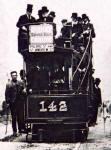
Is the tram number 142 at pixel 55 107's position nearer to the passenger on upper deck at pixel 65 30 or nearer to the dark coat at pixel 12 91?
the dark coat at pixel 12 91

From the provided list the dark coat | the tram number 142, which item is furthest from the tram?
the dark coat

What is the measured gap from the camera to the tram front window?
15574 mm

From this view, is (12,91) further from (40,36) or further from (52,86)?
(40,36)

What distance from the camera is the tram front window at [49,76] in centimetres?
1557

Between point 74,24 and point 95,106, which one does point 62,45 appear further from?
point 95,106

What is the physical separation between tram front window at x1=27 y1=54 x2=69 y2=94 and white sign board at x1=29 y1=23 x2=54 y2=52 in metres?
0.74

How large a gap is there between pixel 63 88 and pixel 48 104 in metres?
1.07

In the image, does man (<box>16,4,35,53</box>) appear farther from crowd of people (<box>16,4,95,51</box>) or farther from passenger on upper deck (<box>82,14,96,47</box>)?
→ passenger on upper deck (<box>82,14,96,47</box>)

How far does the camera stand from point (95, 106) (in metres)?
18.1

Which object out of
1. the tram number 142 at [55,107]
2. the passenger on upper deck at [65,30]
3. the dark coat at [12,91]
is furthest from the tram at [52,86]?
the dark coat at [12,91]

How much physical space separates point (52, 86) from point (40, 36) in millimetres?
1592

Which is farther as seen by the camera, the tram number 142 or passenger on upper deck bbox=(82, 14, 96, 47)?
passenger on upper deck bbox=(82, 14, 96, 47)

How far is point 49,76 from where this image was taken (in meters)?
15.8

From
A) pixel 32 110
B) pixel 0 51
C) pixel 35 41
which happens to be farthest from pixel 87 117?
pixel 0 51
